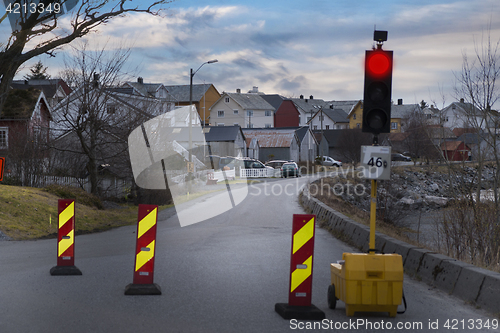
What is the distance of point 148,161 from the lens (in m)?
25.9

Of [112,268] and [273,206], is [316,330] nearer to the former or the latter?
[112,268]

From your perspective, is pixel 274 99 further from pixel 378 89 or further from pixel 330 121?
pixel 378 89

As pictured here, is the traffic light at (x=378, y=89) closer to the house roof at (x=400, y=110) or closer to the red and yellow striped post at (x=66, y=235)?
the red and yellow striped post at (x=66, y=235)

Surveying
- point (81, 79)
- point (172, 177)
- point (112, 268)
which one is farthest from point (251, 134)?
point (112, 268)

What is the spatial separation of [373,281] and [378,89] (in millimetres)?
2540

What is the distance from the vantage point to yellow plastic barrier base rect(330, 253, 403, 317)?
5617mm

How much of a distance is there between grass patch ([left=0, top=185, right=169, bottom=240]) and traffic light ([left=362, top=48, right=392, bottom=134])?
33.8 feet

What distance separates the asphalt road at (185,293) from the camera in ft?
18.0

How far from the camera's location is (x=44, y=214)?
52.2 feet

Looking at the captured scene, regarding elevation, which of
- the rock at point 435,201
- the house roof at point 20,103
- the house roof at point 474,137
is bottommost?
the rock at point 435,201

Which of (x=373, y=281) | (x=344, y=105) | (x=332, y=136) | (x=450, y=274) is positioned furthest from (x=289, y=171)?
(x=344, y=105)

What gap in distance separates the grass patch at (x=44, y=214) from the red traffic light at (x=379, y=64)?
34.4 feet

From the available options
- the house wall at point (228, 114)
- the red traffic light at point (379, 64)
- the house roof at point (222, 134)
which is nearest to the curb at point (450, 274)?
the red traffic light at point (379, 64)

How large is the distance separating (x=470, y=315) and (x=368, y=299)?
1.31 meters
